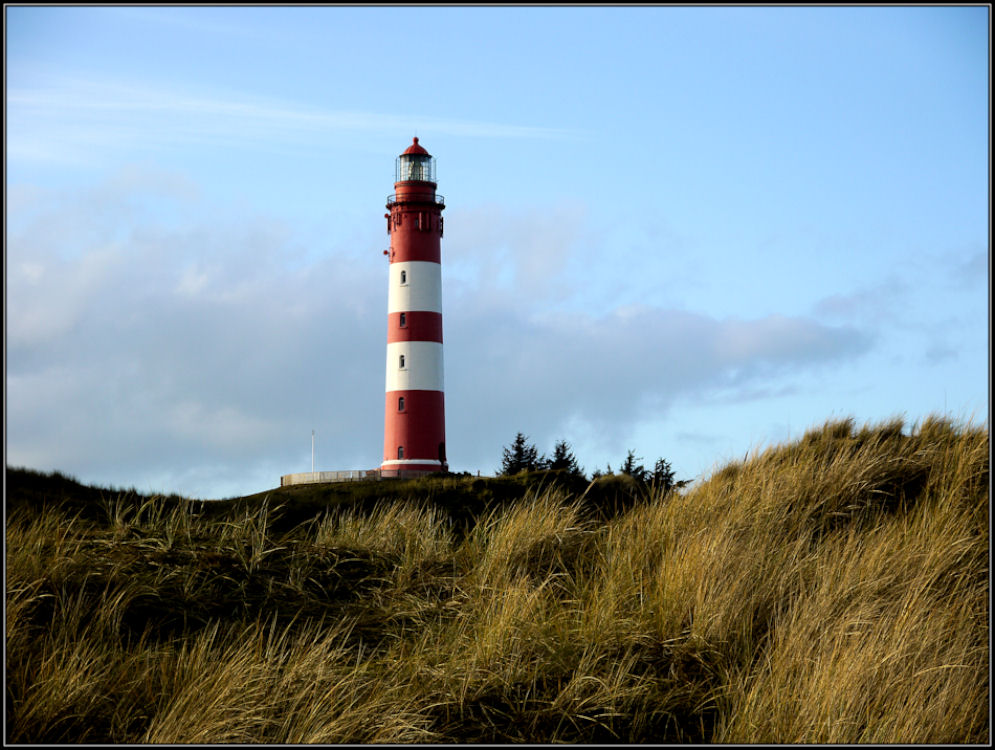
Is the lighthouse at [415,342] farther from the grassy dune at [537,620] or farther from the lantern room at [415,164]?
the grassy dune at [537,620]

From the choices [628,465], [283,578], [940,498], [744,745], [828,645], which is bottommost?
[744,745]

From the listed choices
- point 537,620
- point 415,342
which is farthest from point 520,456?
point 537,620

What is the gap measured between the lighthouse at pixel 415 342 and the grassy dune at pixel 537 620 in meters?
17.3

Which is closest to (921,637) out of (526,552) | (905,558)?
(905,558)

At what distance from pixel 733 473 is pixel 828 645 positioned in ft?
12.4

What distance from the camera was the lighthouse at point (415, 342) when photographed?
26.3 metres

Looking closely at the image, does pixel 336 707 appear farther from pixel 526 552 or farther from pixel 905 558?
pixel 905 558

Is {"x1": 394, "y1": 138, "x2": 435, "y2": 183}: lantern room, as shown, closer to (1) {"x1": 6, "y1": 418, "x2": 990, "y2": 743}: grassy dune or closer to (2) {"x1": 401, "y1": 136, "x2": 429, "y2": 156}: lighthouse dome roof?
(2) {"x1": 401, "y1": 136, "x2": 429, "y2": 156}: lighthouse dome roof

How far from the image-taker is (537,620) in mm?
6152

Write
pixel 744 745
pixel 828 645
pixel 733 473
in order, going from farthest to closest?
1. pixel 733 473
2. pixel 828 645
3. pixel 744 745

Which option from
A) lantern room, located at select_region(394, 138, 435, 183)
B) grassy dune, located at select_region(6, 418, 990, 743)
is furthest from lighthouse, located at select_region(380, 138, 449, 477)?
grassy dune, located at select_region(6, 418, 990, 743)

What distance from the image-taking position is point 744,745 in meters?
5.09

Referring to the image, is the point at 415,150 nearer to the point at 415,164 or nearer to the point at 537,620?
→ the point at 415,164

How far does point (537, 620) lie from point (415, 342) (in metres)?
20.6
